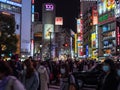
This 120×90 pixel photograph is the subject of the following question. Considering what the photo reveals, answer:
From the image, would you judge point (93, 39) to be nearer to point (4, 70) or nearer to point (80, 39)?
point (80, 39)

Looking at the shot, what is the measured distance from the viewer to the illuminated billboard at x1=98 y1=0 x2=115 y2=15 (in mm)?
113312

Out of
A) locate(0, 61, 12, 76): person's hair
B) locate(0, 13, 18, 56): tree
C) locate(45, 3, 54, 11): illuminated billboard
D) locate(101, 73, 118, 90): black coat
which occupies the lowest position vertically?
locate(101, 73, 118, 90): black coat

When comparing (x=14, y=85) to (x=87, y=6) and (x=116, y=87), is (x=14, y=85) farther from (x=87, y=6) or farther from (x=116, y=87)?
(x=87, y=6)

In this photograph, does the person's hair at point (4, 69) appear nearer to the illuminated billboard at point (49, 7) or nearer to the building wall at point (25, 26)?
the building wall at point (25, 26)

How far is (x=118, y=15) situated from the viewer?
106 meters

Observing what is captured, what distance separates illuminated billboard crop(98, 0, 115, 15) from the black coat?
105 metres

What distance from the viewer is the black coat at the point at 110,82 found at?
25.9 ft

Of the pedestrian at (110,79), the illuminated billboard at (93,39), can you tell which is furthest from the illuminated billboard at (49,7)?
the pedestrian at (110,79)

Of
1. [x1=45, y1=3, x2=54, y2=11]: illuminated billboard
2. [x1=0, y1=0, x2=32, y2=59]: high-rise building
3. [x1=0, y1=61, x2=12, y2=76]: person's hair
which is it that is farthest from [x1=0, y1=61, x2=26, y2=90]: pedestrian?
[x1=45, y1=3, x2=54, y2=11]: illuminated billboard

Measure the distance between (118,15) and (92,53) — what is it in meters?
37.6

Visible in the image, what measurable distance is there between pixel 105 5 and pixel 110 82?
113223 millimetres

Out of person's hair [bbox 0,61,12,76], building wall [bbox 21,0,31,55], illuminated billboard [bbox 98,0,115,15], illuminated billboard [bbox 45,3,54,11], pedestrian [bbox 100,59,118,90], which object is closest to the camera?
person's hair [bbox 0,61,12,76]

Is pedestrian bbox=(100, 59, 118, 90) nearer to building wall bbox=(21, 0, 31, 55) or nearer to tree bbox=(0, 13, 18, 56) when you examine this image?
tree bbox=(0, 13, 18, 56)

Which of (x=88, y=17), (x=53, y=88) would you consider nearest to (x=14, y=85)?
(x=53, y=88)
